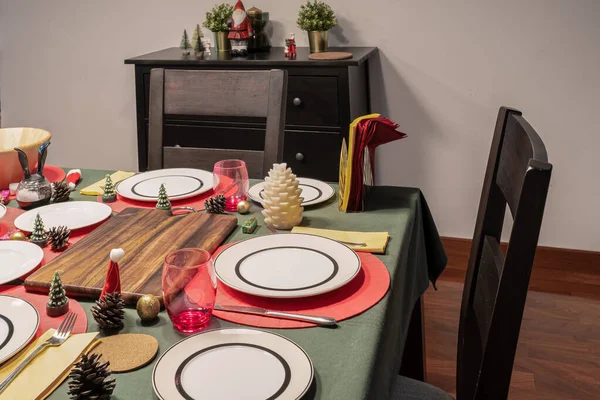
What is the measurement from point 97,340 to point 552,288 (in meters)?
2.17

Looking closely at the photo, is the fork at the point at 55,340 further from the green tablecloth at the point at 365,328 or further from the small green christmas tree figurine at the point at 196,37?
the small green christmas tree figurine at the point at 196,37

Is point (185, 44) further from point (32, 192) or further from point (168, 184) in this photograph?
point (32, 192)

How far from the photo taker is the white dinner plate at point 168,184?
141 cm

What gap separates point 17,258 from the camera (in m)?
1.08

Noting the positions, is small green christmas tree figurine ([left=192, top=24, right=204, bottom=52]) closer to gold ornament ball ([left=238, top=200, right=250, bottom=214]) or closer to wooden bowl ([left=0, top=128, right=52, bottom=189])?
wooden bowl ([left=0, top=128, right=52, bottom=189])

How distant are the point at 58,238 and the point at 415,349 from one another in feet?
3.04

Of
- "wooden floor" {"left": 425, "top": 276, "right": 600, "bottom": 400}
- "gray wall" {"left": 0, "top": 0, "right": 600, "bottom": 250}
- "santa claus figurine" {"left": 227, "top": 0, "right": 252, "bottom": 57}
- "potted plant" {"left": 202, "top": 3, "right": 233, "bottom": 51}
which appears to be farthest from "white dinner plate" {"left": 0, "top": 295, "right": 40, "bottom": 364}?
"gray wall" {"left": 0, "top": 0, "right": 600, "bottom": 250}

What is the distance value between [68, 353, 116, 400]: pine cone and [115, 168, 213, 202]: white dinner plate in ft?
2.24

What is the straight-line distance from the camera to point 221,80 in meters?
1.69

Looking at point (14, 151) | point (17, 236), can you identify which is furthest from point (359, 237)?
point (14, 151)

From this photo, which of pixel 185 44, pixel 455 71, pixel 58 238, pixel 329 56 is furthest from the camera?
pixel 185 44

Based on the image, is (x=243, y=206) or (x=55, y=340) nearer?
(x=55, y=340)

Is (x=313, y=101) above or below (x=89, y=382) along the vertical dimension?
above

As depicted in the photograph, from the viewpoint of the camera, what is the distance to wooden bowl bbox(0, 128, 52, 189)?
1.38 m
